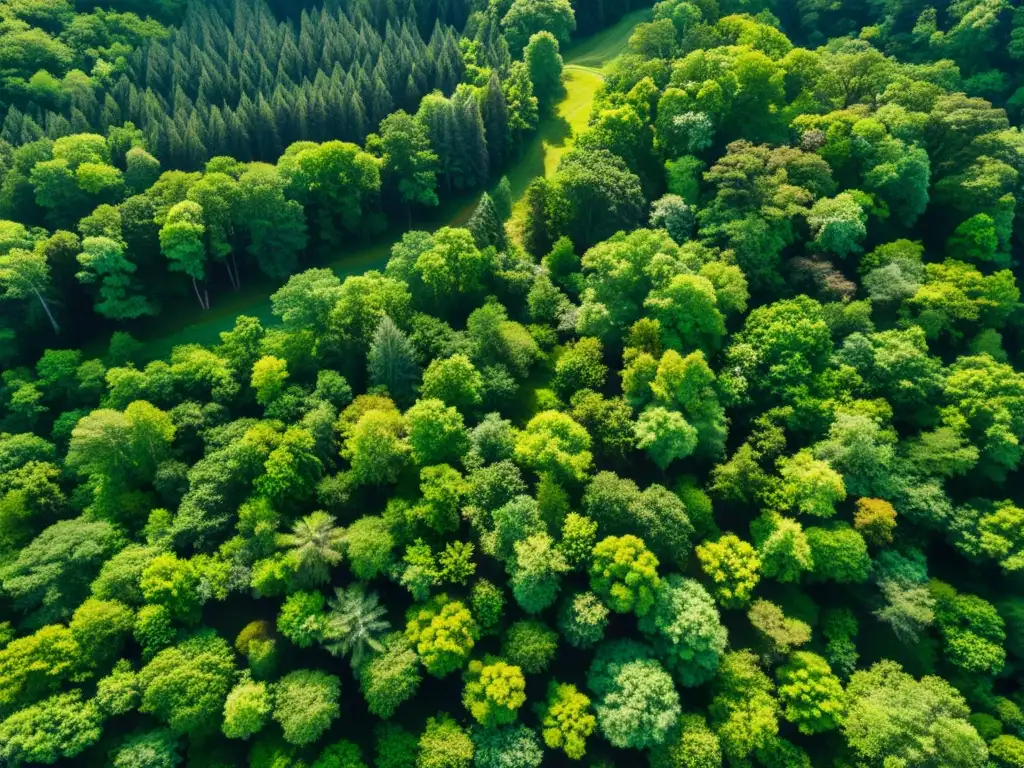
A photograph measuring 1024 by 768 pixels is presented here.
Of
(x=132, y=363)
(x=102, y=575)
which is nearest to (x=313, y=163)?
(x=132, y=363)

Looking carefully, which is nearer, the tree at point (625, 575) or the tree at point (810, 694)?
the tree at point (810, 694)

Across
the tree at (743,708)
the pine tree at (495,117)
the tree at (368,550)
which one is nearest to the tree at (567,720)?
the tree at (743,708)

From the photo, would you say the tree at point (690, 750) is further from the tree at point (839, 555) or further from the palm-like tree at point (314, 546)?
the palm-like tree at point (314, 546)

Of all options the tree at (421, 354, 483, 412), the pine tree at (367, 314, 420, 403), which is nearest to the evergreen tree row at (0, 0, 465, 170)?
the pine tree at (367, 314, 420, 403)

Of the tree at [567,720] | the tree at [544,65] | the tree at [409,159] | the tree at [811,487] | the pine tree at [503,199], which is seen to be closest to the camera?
the tree at [567,720]

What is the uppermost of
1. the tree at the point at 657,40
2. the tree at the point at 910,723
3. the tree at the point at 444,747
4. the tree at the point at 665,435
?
the tree at the point at 657,40

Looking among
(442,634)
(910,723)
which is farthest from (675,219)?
(910,723)
